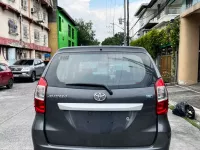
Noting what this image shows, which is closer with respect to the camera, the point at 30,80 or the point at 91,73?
the point at 91,73

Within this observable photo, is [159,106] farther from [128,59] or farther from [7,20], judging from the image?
[7,20]

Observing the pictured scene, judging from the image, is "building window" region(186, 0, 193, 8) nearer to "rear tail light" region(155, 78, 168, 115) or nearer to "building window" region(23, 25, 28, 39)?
"rear tail light" region(155, 78, 168, 115)

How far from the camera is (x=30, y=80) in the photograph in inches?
722

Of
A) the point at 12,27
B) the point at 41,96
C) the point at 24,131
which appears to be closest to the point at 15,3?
the point at 12,27

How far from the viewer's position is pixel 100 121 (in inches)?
111

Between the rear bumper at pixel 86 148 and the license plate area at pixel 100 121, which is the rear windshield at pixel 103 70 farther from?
the rear bumper at pixel 86 148

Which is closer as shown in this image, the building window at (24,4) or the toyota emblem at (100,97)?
the toyota emblem at (100,97)

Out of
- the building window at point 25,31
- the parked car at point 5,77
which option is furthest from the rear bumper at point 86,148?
the building window at point 25,31

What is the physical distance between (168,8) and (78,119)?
35.0 m

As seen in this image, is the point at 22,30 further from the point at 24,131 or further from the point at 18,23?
the point at 24,131

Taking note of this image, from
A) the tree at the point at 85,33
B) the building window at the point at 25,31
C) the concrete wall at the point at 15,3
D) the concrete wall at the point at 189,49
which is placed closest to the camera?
the concrete wall at the point at 189,49

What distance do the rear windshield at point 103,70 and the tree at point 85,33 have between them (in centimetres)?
6394

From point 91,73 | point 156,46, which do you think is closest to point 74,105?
point 91,73

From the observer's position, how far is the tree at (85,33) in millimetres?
67875
